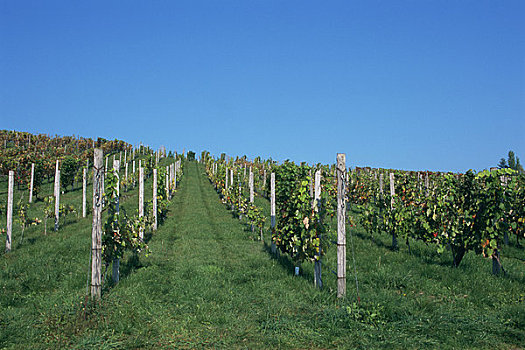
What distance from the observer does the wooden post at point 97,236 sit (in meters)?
6.59

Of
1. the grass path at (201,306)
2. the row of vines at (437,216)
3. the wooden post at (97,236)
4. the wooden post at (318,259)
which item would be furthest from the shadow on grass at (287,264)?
the wooden post at (97,236)

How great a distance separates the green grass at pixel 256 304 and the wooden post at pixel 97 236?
11.6 inches

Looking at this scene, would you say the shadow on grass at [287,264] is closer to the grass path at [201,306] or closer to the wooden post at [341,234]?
the grass path at [201,306]

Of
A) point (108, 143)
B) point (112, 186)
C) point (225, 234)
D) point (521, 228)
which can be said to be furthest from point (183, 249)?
point (108, 143)

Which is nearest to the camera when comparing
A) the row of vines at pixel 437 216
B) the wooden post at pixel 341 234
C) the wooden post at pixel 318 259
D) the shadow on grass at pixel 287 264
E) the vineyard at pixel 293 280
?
the vineyard at pixel 293 280

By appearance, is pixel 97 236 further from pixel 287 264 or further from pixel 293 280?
pixel 287 264

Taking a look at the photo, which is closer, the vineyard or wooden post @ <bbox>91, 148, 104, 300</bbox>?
the vineyard

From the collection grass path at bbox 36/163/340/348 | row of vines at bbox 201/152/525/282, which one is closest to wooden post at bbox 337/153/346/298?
grass path at bbox 36/163/340/348

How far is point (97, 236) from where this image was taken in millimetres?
6758

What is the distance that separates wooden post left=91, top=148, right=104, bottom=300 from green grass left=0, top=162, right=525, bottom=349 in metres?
0.30

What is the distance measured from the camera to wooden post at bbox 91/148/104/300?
21.6 feet

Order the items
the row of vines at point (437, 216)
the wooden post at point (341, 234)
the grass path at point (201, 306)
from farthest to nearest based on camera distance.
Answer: the row of vines at point (437, 216) < the wooden post at point (341, 234) < the grass path at point (201, 306)

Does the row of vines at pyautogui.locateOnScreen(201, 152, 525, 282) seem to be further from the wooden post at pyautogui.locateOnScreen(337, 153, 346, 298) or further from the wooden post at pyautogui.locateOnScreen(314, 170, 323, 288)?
the wooden post at pyautogui.locateOnScreen(337, 153, 346, 298)

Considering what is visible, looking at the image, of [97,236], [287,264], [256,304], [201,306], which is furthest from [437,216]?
[97,236]
